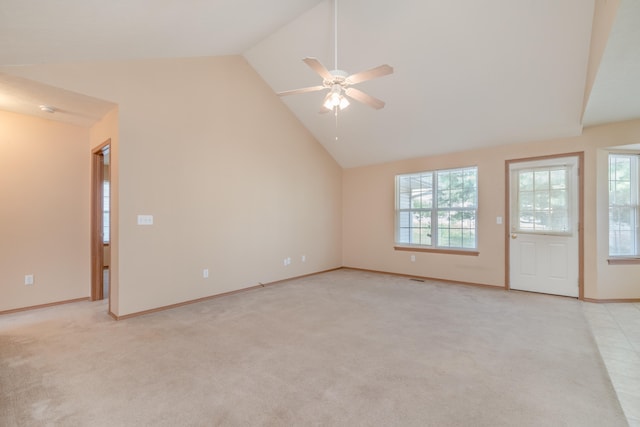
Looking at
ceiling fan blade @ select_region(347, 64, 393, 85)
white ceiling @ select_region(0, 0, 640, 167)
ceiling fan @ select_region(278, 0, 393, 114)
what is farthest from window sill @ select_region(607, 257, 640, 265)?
ceiling fan blade @ select_region(347, 64, 393, 85)

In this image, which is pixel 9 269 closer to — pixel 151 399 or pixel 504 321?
pixel 151 399

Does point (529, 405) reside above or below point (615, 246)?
below

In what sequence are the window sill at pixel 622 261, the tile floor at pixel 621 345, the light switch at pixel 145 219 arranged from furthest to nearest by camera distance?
the window sill at pixel 622 261, the light switch at pixel 145 219, the tile floor at pixel 621 345

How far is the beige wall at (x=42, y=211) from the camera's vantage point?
3.67 meters

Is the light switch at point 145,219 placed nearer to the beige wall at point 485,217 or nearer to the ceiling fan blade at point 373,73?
the ceiling fan blade at point 373,73

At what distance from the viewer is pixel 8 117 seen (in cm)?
367

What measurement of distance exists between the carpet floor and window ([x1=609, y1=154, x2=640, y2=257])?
1278 mm

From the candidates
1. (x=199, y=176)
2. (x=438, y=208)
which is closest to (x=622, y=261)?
(x=438, y=208)

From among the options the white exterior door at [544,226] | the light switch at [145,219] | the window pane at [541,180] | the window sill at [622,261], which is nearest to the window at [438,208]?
the white exterior door at [544,226]

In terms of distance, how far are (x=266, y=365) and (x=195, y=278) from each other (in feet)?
7.46

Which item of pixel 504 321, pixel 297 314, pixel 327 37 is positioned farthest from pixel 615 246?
pixel 327 37

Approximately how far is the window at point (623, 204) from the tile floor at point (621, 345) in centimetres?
84

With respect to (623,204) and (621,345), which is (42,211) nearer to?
(621,345)

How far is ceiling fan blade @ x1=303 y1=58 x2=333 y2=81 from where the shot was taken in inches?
Result: 95.9
